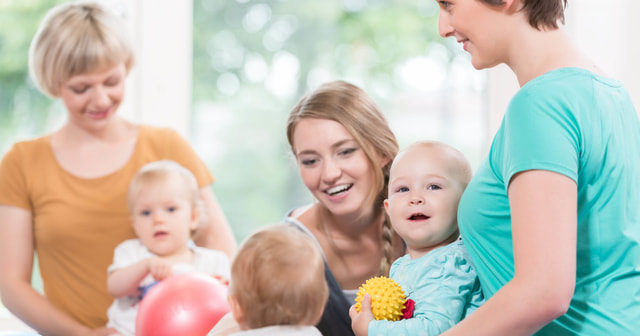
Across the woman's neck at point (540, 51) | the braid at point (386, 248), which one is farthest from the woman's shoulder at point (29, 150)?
the woman's neck at point (540, 51)

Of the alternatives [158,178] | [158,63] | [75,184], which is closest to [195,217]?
[158,178]

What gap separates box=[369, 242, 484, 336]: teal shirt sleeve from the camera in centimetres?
124

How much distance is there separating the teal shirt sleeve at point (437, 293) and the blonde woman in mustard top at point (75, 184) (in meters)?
0.96

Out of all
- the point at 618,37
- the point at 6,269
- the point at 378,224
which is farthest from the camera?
the point at 618,37

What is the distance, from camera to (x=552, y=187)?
38.5 inches

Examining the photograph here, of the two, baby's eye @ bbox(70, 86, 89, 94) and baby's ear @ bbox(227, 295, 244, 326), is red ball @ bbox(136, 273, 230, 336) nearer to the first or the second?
baby's ear @ bbox(227, 295, 244, 326)

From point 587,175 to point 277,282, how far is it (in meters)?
0.58

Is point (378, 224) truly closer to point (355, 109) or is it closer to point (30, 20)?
point (355, 109)

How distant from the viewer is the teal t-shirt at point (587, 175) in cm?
100

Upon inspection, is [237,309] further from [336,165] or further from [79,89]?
[79,89]

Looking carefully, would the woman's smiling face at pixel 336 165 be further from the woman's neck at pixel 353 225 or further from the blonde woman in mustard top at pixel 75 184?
the blonde woman in mustard top at pixel 75 184

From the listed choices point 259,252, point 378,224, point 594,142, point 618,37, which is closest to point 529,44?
point 594,142

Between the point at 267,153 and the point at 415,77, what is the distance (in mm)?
715

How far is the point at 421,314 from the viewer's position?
4.15ft
